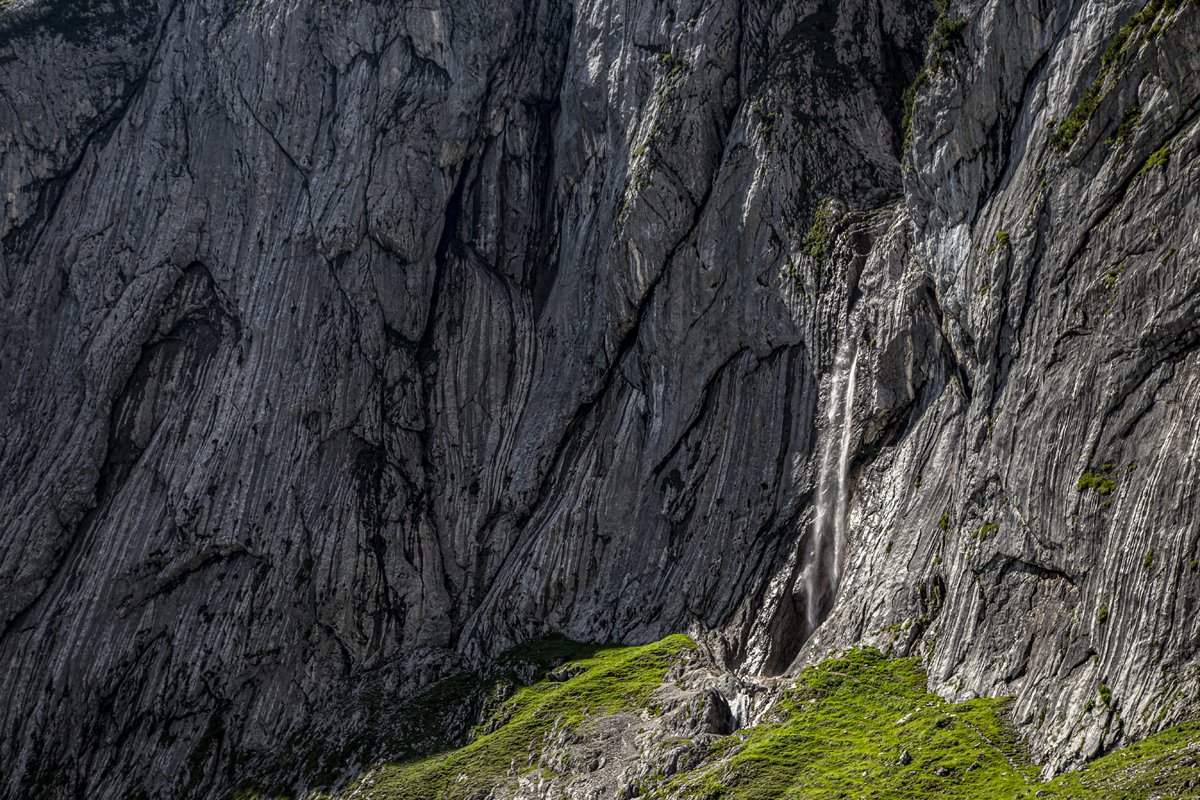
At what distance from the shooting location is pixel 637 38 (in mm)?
54000

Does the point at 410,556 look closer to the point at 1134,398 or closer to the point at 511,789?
the point at 511,789

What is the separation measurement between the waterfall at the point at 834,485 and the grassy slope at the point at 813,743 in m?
4.84

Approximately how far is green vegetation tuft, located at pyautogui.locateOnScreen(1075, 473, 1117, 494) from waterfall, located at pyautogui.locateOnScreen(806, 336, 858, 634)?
12.2 metres

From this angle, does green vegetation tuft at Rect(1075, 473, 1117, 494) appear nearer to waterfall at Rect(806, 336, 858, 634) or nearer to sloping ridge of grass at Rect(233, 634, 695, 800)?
waterfall at Rect(806, 336, 858, 634)

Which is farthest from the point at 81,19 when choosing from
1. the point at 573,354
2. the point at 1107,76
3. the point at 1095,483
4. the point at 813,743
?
the point at 1095,483

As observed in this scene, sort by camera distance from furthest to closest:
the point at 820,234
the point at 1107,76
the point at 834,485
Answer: the point at 820,234 < the point at 834,485 < the point at 1107,76

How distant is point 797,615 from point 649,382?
593 inches

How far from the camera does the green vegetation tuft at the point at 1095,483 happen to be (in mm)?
24688

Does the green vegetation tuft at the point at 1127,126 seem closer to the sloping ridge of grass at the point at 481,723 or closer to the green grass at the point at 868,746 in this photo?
the green grass at the point at 868,746

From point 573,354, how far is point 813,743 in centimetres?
2843

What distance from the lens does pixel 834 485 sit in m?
38.5

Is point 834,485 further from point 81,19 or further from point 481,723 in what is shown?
point 81,19

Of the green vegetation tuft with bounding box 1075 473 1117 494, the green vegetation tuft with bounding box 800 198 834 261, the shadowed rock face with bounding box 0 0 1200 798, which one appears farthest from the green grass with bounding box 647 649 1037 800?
the green vegetation tuft with bounding box 800 198 834 261

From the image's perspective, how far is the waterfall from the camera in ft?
121
